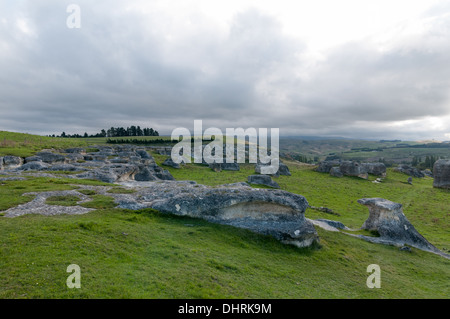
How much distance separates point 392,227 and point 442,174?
65742 mm

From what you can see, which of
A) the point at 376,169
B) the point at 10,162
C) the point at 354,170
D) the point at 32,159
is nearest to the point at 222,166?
the point at 354,170

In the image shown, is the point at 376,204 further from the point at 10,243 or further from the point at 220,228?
the point at 10,243

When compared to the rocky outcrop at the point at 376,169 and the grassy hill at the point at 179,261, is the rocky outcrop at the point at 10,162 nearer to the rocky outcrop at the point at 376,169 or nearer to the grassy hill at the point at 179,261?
the grassy hill at the point at 179,261

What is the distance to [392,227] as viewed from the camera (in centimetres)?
2502

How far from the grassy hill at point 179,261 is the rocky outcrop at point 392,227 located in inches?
75.5

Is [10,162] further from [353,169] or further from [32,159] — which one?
[353,169]

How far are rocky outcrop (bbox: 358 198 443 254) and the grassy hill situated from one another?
75.5 inches

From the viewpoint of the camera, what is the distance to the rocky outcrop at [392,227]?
23875mm

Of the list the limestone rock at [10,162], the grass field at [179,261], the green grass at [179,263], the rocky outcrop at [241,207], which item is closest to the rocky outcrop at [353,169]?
the grass field at [179,261]

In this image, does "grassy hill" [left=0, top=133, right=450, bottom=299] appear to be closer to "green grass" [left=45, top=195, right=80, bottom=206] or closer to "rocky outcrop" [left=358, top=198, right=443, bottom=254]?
"green grass" [left=45, top=195, right=80, bottom=206]

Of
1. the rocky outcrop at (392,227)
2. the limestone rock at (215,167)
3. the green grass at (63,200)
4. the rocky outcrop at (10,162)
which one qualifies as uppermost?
the rocky outcrop at (10,162)

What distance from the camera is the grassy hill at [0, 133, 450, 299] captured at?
959 centimetres

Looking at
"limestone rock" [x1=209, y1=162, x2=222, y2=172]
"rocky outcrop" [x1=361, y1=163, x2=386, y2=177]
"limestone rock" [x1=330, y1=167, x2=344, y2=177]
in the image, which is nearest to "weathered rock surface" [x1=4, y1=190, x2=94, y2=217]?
"limestone rock" [x1=209, y1=162, x2=222, y2=172]
